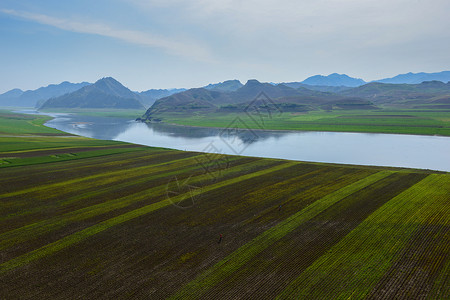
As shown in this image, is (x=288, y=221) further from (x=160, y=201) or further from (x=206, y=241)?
(x=160, y=201)

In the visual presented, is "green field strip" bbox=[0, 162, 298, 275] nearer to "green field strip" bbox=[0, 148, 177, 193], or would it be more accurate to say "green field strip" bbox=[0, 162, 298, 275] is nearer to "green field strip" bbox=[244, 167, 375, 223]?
"green field strip" bbox=[244, 167, 375, 223]

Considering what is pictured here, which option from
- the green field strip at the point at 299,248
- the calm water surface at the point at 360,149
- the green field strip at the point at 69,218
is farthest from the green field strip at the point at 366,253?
the calm water surface at the point at 360,149

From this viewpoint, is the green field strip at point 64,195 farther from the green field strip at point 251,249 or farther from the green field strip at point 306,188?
the green field strip at point 251,249

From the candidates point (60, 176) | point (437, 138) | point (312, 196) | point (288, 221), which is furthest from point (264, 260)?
point (437, 138)

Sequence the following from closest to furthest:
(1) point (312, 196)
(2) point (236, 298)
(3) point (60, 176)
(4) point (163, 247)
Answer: (2) point (236, 298), (4) point (163, 247), (1) point (312, 196), (3) point (60, 176)

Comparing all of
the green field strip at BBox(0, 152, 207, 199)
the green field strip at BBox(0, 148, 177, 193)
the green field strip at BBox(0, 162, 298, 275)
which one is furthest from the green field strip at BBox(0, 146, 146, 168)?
the green field strip at BBox(0, 162, 298, 275)

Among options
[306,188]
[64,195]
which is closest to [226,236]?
[306,188]

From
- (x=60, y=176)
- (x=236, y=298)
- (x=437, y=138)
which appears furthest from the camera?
(x=437, y=138)
